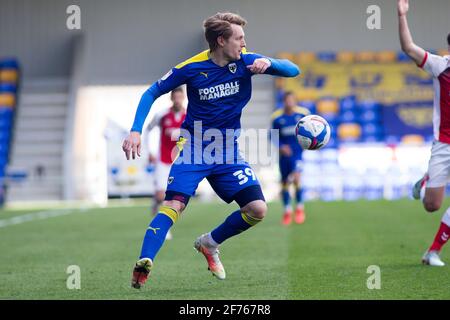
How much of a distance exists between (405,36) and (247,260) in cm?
301

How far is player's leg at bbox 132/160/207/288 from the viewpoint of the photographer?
6262 millimetres

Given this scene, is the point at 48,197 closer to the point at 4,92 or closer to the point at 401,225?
the point at 4,92

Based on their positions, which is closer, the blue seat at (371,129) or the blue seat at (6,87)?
the blue seat at (371,129)

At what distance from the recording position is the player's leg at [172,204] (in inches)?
247

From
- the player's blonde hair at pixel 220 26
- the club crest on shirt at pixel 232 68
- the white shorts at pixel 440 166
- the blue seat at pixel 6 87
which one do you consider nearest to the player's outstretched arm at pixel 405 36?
the white shorts at pixel 440 166

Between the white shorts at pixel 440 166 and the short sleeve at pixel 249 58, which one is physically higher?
the short sleeve at pixel 249 58

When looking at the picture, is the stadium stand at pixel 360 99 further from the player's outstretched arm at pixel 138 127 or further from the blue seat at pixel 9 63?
the player's outstretched arm at pixel 138 127

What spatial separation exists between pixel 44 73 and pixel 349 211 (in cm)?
1767

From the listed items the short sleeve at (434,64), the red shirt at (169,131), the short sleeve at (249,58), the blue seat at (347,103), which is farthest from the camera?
the blue seat at (347,103)

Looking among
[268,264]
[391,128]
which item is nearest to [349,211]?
A: [268,264]

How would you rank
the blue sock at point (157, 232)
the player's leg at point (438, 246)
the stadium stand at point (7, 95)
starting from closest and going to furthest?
1. the blue sock at point (157, 232)
2. the player's leg at point (438, 246)
3. the stadium stand at point (7, 95)

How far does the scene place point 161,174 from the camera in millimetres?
12648

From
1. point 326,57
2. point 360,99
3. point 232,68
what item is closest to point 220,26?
point 232,68

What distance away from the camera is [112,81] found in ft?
98.2
